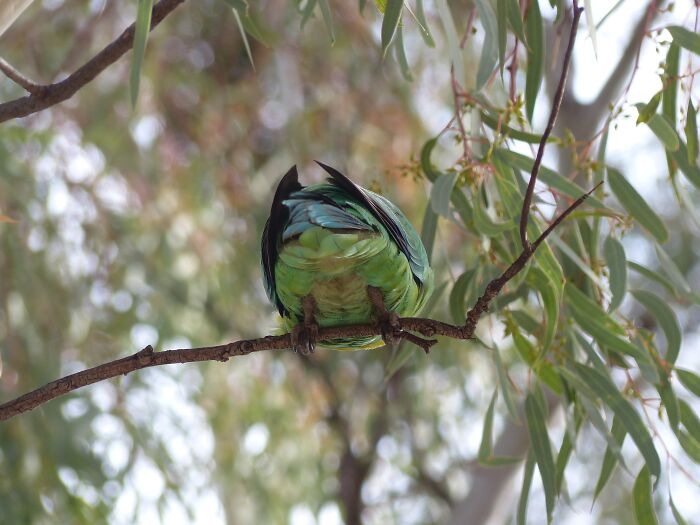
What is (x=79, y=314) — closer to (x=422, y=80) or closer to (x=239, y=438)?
(x=239, y=438)

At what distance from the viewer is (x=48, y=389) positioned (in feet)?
4.75

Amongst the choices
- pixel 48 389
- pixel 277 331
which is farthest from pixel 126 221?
pixel 48 389

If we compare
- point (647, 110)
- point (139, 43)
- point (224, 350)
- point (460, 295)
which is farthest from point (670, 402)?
point (139, 43)

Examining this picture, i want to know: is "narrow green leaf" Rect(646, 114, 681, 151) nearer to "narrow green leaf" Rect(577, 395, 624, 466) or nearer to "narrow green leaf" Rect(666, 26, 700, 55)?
"narrow green leaf" Rect(666, 26, 700, 55)

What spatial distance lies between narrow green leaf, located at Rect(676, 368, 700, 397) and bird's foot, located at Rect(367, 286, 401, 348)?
70cm

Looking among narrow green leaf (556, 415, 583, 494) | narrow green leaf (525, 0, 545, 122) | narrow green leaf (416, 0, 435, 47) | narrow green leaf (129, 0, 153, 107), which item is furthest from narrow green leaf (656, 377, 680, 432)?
narrow green leaf (129, 0, 153, 107)

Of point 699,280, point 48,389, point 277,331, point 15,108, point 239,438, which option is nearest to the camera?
point 48,389

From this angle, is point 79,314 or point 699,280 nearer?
point 79,314

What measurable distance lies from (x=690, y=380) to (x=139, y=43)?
4.69ft

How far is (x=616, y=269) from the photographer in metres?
1.91

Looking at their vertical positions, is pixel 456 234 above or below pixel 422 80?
below

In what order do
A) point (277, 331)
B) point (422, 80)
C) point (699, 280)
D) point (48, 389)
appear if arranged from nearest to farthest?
point (48, 389), point (277, 331), point (422, 80), point (699, 280)

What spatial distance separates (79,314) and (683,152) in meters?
2.72

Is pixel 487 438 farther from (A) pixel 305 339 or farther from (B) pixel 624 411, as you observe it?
(A) pixel 305 339
